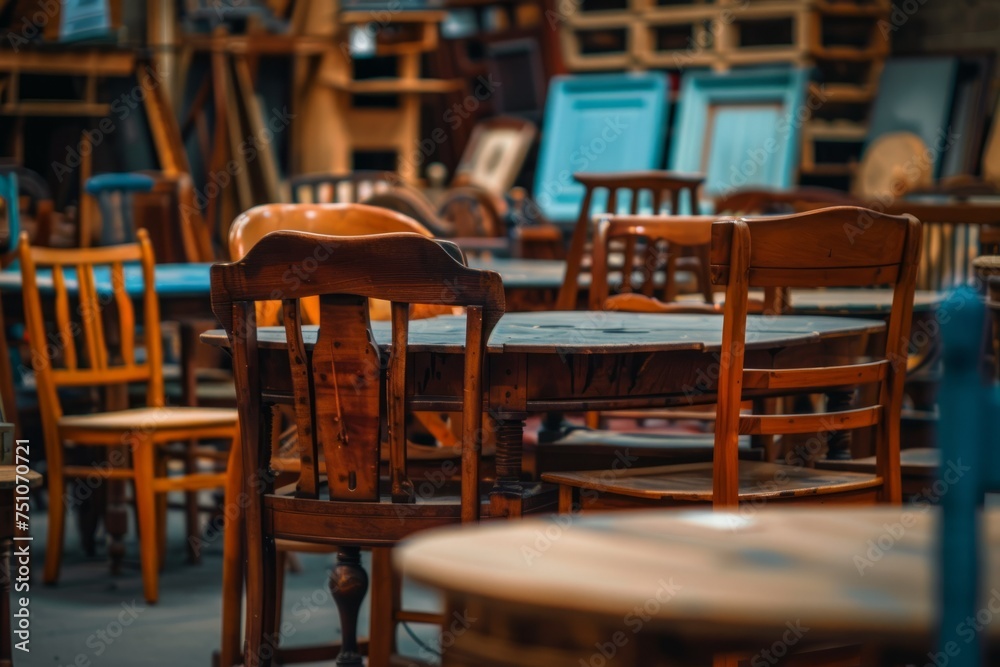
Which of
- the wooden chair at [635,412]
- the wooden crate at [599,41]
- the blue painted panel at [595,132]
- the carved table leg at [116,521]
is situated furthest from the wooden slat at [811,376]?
the wooden crate at [599,41]

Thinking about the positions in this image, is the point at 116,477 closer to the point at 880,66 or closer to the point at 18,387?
the point at 18,387

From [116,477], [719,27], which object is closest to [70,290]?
[116,477]

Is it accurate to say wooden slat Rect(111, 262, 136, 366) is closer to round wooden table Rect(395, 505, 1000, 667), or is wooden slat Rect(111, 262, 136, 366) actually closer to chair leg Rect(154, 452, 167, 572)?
chair leg Rect(154, 452, 167, 572)

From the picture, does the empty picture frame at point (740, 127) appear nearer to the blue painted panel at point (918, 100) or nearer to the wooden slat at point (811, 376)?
the blue painted panel at point (918, 100)

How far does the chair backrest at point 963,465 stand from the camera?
0.95 meters

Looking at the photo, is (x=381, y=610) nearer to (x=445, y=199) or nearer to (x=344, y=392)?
(x=344, y=392)

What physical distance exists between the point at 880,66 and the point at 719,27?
954 millimetres

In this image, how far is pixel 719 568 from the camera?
1.01 m

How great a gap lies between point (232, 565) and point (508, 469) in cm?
77

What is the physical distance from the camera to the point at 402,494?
2514 mm

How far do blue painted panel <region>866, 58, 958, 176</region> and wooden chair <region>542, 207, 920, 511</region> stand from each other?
5397 mm

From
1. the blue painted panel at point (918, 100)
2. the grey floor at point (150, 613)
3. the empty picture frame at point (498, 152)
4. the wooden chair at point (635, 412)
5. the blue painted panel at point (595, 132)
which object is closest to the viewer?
the wooden chair at point (635, 412)

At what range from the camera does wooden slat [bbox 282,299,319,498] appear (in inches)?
94.8

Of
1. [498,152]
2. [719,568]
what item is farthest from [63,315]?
[498,152]
